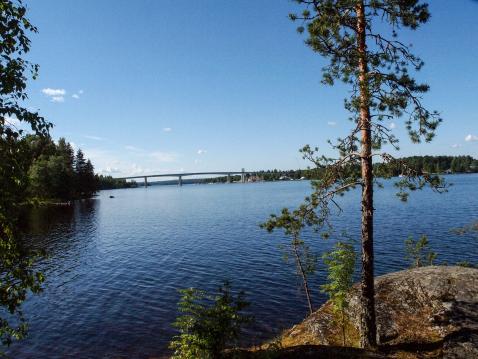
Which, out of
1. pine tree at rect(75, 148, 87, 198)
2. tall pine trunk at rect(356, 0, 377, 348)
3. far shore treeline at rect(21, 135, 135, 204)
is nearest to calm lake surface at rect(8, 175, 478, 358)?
tall pine trunk at rect(356, 0, 377, 348)

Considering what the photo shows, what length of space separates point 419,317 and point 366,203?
5597mm

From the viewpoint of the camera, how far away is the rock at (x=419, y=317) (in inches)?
535

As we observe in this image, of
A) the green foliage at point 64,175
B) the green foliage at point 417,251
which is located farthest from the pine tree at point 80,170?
the green foliage at point 417,251

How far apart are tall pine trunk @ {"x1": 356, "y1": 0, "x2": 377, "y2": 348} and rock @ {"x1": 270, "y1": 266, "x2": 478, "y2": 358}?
3.02 feet

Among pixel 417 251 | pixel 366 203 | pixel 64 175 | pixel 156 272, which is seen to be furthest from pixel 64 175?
pixel 366 203

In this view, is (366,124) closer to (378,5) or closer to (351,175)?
(351,175)

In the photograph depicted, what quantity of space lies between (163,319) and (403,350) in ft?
56.8

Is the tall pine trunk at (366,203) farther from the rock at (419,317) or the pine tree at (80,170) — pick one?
the pine tree at (80,170)

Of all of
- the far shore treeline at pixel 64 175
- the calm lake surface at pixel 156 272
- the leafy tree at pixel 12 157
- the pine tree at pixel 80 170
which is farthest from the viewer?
the pine tree at pixel 80 170

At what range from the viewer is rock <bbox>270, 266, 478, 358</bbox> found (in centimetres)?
1359

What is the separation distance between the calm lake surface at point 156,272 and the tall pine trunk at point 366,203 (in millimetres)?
9941

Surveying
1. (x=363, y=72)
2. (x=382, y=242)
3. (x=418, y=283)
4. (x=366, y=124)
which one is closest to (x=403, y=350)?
(x=418, y=283)

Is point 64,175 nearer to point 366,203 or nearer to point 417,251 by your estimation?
point 417,251

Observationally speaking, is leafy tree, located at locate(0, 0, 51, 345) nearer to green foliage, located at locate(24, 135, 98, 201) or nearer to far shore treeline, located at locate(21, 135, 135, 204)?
far shore treeline, located at locate(21, 135, 135, 204)
